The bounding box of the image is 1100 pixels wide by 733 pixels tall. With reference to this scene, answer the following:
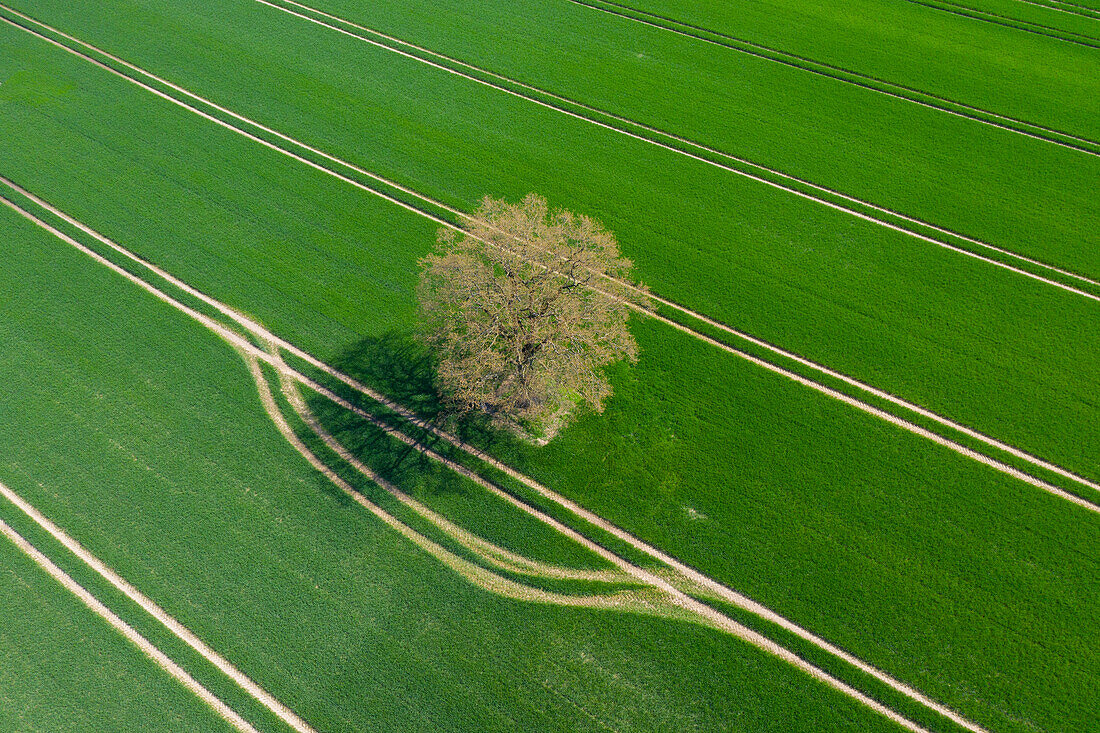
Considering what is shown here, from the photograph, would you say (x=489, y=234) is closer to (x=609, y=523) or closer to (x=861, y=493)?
(x=609, y=523)

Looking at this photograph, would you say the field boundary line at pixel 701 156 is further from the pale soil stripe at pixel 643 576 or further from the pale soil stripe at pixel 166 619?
the pale soil stripe at pixel 166 619

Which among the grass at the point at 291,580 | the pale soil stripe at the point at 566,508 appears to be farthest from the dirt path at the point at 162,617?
the pale soil stripe at the point at 566,508

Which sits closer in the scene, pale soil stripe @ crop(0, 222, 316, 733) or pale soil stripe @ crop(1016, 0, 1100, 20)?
pale soil stripe @ crop(0, 222, 316, 733)

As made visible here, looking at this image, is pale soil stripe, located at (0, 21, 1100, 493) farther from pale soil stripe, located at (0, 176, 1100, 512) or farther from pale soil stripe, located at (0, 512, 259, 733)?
pale soil stripe, located at (0, 512, 259, 733)

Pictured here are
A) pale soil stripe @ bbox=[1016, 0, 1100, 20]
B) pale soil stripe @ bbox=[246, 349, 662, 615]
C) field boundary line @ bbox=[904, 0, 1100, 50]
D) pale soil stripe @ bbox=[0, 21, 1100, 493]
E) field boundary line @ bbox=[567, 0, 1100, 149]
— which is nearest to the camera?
pale soil stripe @ bbox=[246, 349, 662, 615]

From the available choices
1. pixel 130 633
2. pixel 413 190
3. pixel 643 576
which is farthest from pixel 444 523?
pixel 413 190

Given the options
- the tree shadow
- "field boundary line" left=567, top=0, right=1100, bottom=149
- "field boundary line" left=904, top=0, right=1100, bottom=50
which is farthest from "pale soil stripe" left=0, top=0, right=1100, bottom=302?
"field boundary line" left=904, top=0, right=1100, bottom=50

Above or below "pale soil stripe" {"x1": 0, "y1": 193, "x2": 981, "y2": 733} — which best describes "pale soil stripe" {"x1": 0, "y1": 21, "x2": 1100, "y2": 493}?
above

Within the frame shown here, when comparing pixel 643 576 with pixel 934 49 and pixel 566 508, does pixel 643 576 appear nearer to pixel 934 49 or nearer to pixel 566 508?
pixel 566 508
